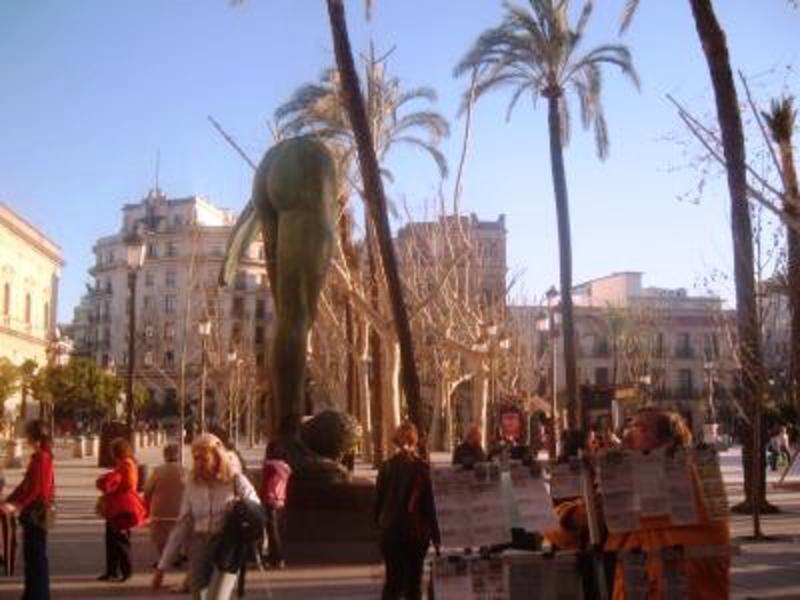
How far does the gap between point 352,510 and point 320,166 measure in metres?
A: 4.20

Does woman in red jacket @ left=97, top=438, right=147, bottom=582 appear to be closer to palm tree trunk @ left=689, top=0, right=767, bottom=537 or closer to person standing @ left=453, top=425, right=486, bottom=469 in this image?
person standing @ left=453, top=425, right=486, bottom=469

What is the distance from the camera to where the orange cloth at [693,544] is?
17.4 feet

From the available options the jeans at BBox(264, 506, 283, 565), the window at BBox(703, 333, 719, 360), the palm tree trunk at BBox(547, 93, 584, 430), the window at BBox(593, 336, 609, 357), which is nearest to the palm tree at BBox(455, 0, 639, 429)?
the palm tree trunk at BBox(547, 93, 584, 430)

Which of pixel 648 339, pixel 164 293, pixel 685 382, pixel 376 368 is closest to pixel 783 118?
pixel 376 368

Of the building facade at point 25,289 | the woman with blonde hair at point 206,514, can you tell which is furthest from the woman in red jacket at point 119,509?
the building facade at point 25,289

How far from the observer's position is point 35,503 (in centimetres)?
872

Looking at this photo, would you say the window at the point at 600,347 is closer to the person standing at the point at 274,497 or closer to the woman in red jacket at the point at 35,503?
the person standing at the point at 274,497

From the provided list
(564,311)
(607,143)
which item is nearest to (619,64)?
(607,143)

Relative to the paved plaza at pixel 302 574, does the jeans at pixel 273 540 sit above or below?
above

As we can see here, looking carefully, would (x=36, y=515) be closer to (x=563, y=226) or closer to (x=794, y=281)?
(x=794, y=281)

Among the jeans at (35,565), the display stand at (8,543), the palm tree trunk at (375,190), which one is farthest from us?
the palm tree trunk at (375,190)

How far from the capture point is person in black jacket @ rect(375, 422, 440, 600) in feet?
25.1

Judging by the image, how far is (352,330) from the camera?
1380 inches

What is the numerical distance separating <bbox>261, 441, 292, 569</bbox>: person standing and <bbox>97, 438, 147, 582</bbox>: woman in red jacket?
1.37 meters
